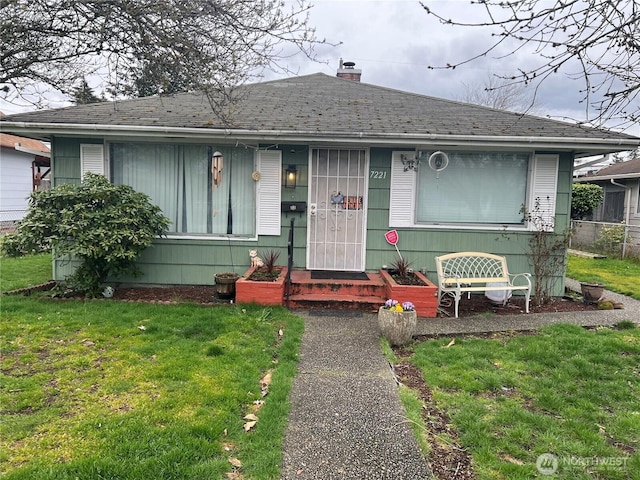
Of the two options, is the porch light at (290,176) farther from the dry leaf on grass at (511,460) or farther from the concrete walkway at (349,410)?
the dry leaf on grass at (511,460)

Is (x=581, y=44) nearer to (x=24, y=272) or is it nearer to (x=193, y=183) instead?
(x=193, y=183)

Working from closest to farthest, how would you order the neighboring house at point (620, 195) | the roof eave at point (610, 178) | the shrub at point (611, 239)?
the shrub at point (611, 239)
the roof eave at point (610, 178)
the neighboring house at point (620, 195)

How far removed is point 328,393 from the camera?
323cm

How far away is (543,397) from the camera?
3.24m

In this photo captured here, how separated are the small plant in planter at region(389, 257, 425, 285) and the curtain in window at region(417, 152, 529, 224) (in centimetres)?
81

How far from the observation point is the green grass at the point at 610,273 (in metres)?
7.60

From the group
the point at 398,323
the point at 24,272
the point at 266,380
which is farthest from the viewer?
the point at 24,272

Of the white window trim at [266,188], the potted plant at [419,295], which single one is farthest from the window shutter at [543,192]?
the white window trim at [266,188]

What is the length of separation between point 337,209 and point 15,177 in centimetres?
1603

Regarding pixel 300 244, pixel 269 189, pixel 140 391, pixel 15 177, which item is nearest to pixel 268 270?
pixel 300 244

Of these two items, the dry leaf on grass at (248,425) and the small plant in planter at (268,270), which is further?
the small plant in planter at (268,270)

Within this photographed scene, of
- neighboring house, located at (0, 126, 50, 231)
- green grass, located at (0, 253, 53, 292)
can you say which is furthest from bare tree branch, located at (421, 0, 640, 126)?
neighboring house, located at (0, 126, 50, 231)
